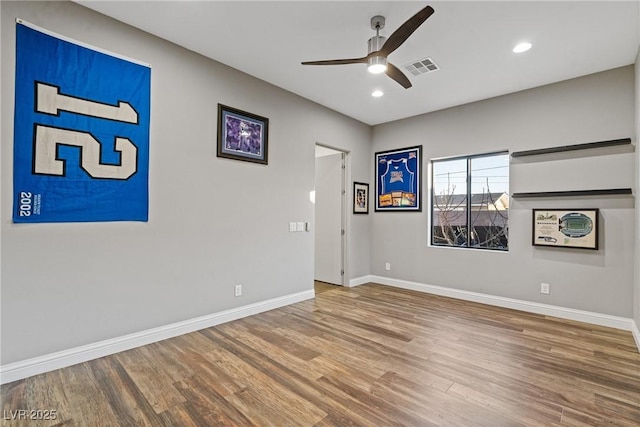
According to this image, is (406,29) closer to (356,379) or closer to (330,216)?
(356,379)

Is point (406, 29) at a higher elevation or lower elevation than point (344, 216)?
higher

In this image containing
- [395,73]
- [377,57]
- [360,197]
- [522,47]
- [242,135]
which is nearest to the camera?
[377,57]

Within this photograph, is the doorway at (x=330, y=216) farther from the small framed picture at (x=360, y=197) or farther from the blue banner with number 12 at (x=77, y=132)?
the blue banner with number 12 at (x=77, y=132)

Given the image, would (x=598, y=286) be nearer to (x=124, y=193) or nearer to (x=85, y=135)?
(x=124, y=193)

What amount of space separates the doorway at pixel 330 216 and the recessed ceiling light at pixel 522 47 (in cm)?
286

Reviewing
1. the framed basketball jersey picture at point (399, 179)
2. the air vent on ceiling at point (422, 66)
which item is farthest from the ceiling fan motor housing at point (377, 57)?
the framed basketball jersey picture at point (399, 179)

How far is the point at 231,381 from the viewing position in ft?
7.34

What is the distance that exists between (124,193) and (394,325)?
3100mm

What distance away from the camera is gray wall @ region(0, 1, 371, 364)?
89.7 inches

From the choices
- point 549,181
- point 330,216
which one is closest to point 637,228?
point 549,181

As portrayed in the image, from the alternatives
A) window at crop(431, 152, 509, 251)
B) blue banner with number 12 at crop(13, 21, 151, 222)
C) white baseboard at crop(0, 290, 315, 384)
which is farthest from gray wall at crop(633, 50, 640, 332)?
blue banner with number 12 at crop(13, 21, 151, 222)

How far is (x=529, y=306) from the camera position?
13.0ft

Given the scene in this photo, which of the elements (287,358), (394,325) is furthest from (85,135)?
(394,325)

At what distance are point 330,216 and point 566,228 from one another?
11.1 feet
